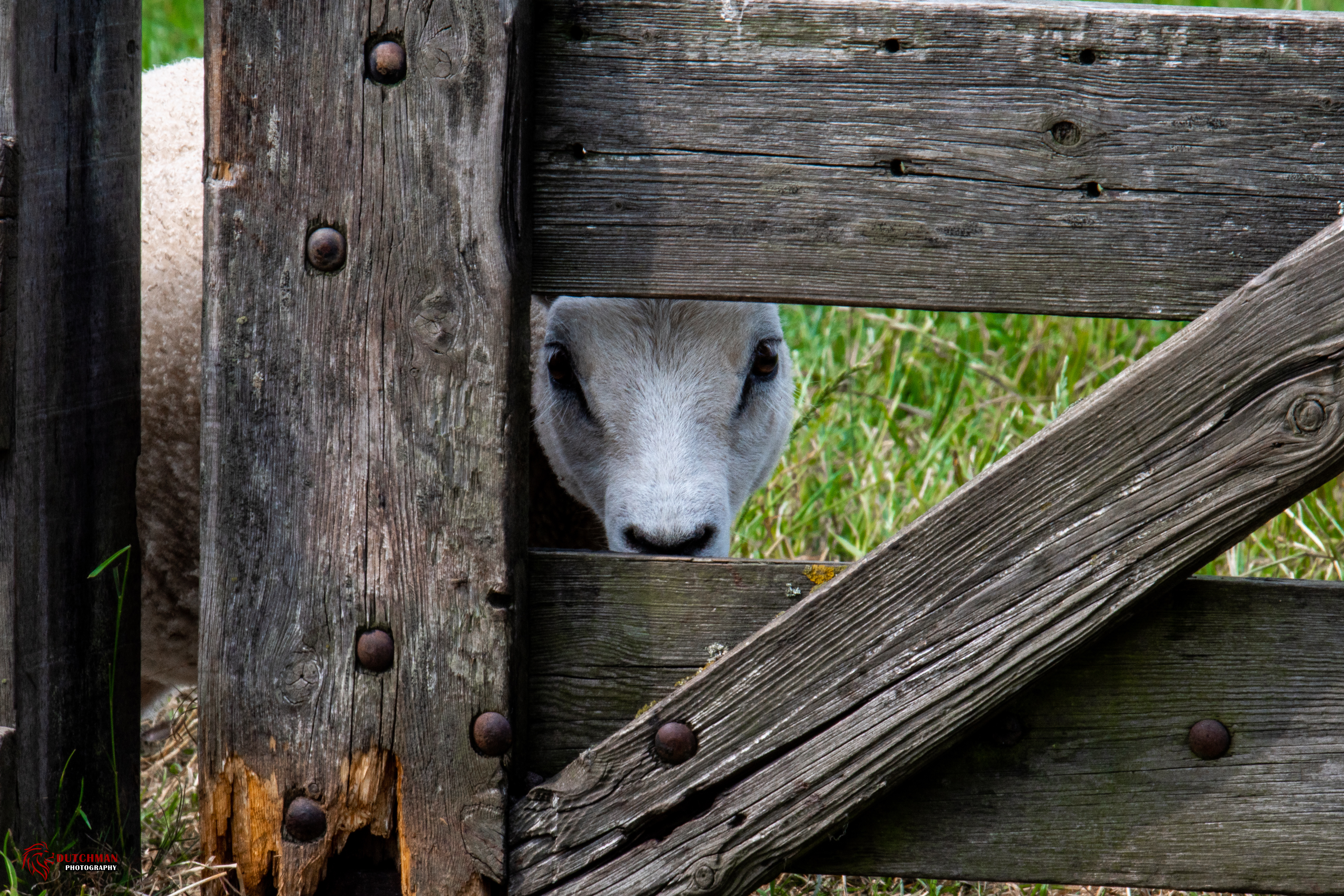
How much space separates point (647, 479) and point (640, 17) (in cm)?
89

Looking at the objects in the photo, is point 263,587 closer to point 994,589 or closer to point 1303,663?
point 994,589

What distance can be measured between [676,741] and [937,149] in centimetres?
83

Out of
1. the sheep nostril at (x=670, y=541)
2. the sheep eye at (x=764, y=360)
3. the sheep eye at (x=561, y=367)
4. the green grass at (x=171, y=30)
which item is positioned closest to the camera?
the sheep nostril at (x=670, y=541)

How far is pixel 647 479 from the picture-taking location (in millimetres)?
2143

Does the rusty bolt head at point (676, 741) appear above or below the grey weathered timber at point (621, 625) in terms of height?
below

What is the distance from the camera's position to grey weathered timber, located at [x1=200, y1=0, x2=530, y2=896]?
148 cm

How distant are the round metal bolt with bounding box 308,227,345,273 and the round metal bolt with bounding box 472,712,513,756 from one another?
2.02 feet

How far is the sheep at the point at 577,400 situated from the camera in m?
2.17

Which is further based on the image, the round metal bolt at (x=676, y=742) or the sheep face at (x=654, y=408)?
the sheep face at (x=654, y=408)

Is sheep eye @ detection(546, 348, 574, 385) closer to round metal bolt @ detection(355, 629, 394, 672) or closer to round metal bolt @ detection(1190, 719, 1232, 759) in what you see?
round metal bolt @ detection(355, 629, 394, 672)

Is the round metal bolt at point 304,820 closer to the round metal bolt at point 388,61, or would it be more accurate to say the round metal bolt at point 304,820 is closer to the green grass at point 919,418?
the round metal bolt at point 388,61

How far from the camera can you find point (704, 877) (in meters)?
1.53

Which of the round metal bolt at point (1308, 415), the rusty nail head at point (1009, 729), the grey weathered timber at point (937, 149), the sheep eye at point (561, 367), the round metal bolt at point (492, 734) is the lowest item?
the round metal bolt at point (492, 734)

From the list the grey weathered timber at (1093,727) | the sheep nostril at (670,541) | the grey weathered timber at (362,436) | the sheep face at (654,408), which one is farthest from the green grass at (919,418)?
the grey weathered timber at (362,436)
